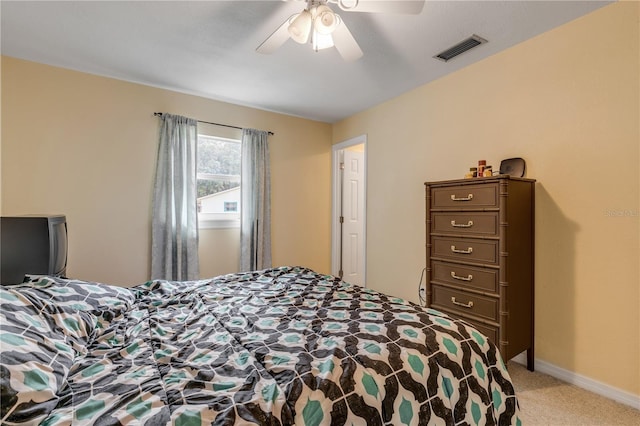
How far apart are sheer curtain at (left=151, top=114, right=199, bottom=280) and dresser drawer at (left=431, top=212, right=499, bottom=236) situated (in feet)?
8.27

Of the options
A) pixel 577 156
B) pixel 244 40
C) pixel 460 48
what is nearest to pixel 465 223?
pixel 577 156

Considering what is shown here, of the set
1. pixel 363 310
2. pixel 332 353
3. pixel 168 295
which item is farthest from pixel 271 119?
pixel 332 353

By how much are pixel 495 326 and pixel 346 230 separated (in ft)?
8.68

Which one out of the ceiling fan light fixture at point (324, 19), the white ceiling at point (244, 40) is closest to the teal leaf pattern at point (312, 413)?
the ceiling fan light fixture at point (324, 19)

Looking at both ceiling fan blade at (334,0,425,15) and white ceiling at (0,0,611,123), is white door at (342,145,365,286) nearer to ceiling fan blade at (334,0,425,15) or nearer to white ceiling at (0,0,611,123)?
white ceiling at (0,0,611,123)

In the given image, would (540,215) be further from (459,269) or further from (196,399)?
(196,399)

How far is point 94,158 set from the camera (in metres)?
2.96

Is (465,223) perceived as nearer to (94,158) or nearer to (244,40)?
(244,40)

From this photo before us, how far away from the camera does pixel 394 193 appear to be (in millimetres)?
3590

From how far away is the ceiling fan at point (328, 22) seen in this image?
1.61m

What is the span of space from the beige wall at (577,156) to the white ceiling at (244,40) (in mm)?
232

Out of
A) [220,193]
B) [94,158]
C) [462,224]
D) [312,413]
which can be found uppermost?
Result: [94,158]

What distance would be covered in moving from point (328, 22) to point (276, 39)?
42 centimetres

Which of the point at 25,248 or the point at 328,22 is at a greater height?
the point at 328,22
